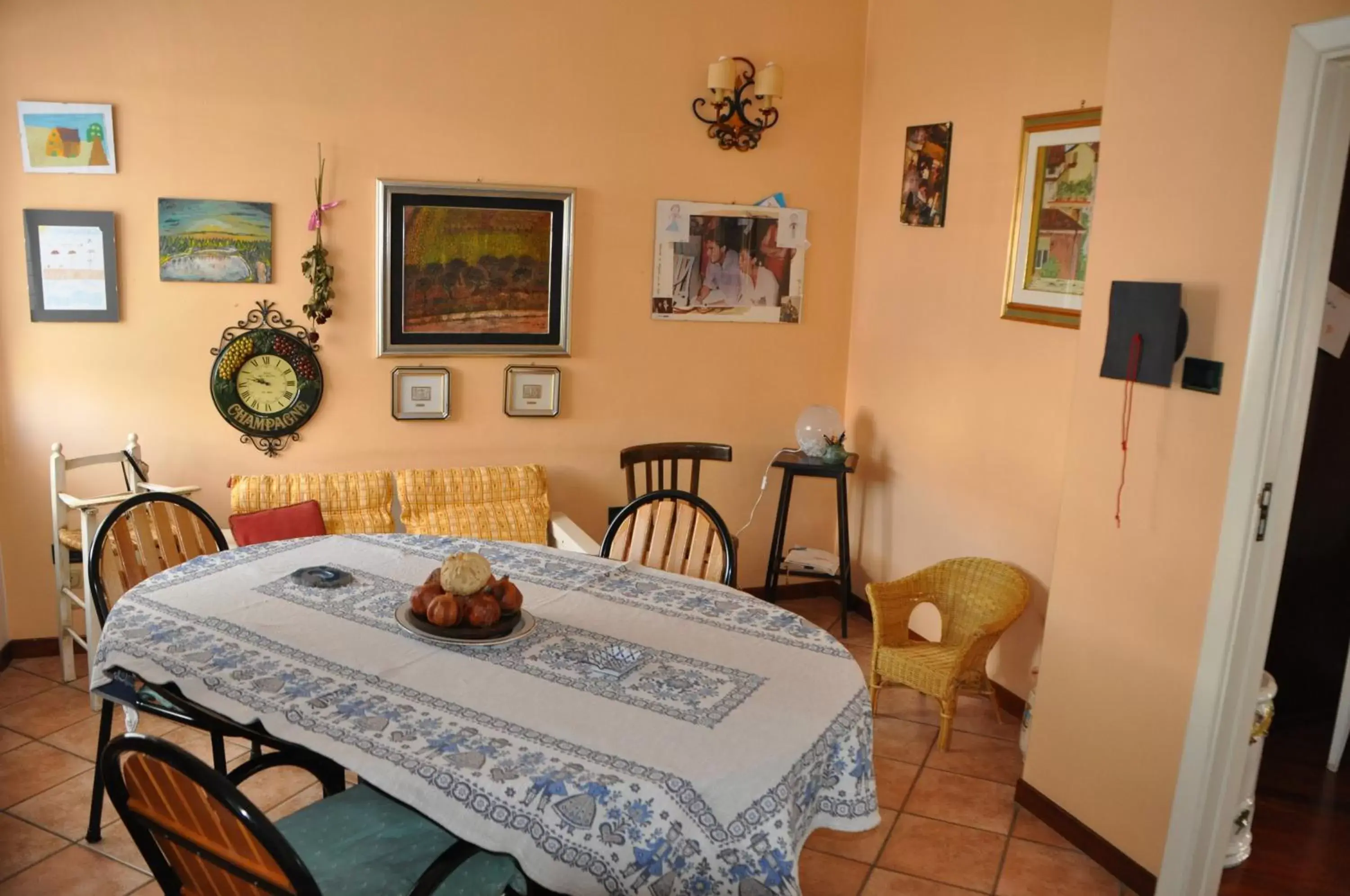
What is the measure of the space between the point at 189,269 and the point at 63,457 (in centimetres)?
81

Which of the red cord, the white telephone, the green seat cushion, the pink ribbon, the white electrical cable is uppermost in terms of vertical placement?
the pink ribbon

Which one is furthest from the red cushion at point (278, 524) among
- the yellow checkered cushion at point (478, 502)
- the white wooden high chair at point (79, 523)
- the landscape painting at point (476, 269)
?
the landscape painting at point (476, 269)

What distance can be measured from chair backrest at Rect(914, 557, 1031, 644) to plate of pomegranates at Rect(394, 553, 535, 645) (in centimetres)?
194

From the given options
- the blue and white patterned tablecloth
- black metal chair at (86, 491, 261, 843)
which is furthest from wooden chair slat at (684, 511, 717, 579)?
black metal chair at (86, 491, 261, 843)

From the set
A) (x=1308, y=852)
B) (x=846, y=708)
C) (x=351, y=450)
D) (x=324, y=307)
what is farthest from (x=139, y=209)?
(x=1308, y=852)

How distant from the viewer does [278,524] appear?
3852mm

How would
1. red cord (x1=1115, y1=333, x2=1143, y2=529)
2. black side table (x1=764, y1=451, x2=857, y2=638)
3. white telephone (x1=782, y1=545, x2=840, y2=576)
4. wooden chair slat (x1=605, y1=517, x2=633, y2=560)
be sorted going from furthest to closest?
white telephone (x1=782, y1=545, x2=840, y2=576) < black side table (x1=764, y1=451, x2=857, y2=638) < wooden chair slat (x1=605, y1=517, x2=633, y2=560) < red cord (x1=1115, y1=333, x2=1143, y2=529)

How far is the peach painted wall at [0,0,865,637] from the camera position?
3863 millimetres

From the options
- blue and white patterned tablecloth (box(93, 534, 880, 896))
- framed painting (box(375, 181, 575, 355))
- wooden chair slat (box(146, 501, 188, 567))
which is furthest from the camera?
framed painting (box(375, 181, 575, 355))

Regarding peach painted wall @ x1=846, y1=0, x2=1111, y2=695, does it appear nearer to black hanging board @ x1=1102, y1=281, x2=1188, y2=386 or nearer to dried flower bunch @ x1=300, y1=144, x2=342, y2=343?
black hanging board @ x1=1102, y1=281, x2=1188, y2=386

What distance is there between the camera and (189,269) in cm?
398

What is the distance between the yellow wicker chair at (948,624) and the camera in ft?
11.9

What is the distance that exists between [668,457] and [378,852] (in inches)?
94.8

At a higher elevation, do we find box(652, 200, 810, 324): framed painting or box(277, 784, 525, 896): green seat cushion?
box(652, 200, 810, 324): framed painting
